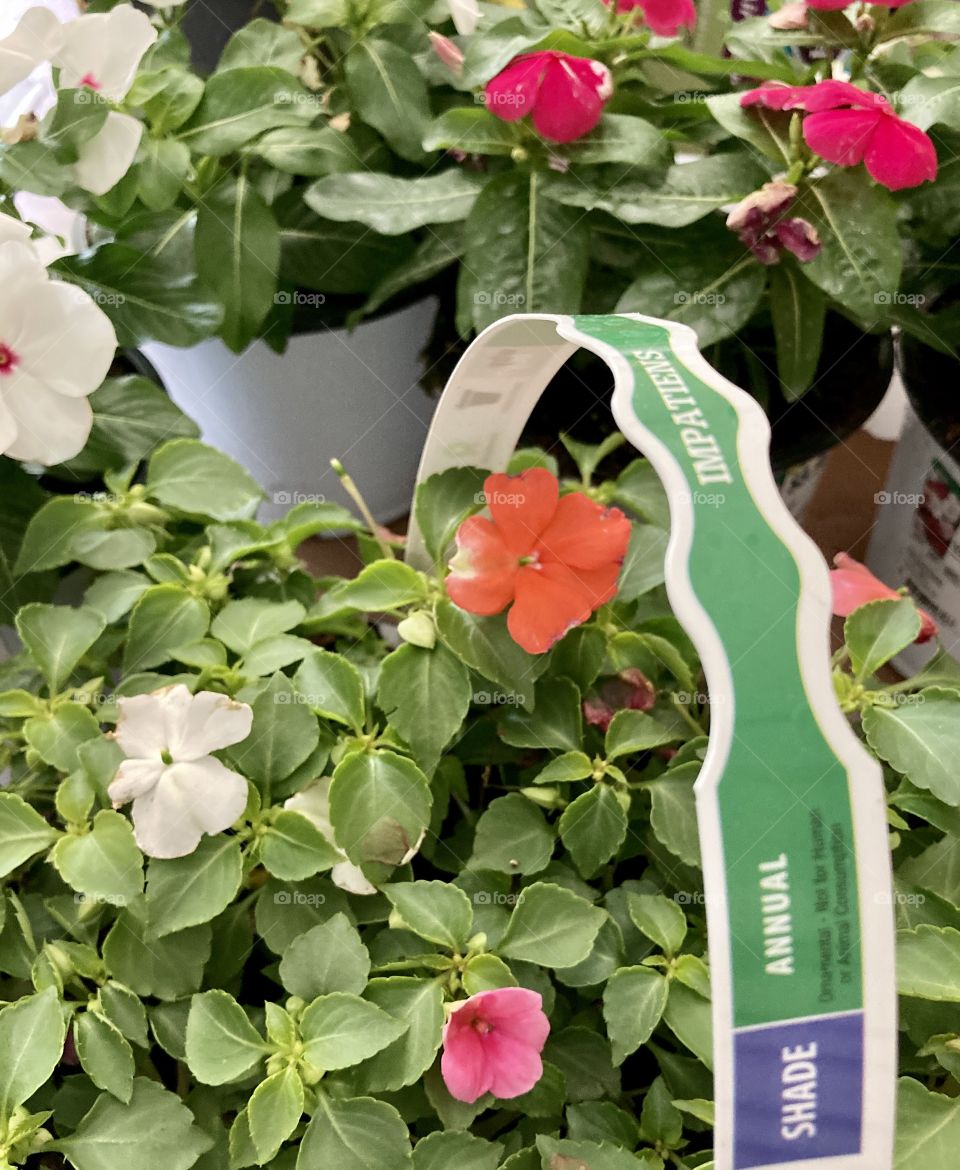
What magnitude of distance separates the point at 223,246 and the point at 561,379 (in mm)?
251

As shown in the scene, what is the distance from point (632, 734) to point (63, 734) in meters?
0.27

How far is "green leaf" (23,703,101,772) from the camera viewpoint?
0.46m

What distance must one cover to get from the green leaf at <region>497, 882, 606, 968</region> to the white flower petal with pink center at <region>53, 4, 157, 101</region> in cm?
51

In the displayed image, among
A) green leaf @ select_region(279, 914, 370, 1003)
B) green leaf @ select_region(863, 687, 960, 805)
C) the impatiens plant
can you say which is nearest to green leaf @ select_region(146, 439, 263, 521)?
the impatiens plant

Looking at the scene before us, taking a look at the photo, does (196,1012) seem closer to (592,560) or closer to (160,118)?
(592,560)

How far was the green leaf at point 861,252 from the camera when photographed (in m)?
0.58

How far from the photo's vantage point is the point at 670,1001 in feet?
1.30

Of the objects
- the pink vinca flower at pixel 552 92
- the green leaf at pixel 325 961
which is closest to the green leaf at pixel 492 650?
the green leaf at pixel 325 961

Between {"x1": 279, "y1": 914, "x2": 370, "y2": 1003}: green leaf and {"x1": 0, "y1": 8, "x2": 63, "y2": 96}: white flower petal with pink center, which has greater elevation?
{"x1": 0, "y1": 8, "x2": 63, "y2": 96}: white flower petal with pink center

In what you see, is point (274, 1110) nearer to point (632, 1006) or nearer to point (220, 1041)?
point (220, 1041)

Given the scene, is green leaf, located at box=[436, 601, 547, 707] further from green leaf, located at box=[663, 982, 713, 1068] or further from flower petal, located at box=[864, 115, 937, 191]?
flower petal, located at box=[864, 115, 937, 191]

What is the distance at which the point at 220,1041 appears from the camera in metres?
0.38


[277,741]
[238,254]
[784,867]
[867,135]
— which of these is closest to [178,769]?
[277,741]

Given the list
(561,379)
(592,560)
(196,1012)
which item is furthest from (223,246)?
(196,1012)
